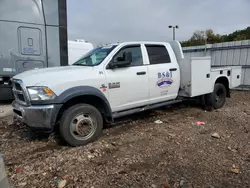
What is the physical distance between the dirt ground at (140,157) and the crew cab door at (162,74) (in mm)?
701

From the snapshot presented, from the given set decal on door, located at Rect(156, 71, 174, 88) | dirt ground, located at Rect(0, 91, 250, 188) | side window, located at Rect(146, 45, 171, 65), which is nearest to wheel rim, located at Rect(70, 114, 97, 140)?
dirt ground, located at Rect(0, 91, 250, 188)

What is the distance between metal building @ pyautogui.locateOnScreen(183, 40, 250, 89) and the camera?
9.48 m

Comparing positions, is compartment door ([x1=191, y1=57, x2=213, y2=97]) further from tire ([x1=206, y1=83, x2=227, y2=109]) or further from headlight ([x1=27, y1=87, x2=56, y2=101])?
headlight ([x1=27, y1=87, x2=56, y2=101])

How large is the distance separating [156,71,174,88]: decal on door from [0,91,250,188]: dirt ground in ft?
3.05

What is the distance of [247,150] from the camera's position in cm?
372

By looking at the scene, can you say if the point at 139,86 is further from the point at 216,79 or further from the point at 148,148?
the point at 216,79

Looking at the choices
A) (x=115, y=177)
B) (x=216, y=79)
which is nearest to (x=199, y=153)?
(x=115, y=177)

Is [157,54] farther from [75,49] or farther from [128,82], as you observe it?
[75,49]

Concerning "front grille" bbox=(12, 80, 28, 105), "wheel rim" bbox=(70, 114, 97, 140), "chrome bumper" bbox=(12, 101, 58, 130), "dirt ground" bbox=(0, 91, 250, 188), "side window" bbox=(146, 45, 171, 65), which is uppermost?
"side window" bbox=(146, 45, 171, 65)

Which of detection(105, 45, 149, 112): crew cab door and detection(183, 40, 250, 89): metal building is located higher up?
detection(183, 40, 250, 89): metal building

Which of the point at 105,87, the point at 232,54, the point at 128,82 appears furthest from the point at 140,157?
the point at 232,54

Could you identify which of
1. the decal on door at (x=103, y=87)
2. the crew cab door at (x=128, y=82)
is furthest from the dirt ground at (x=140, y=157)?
the decal on door at (x=103, y=87)

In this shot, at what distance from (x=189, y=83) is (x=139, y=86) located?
5.21 feet

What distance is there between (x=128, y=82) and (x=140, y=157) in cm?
165
